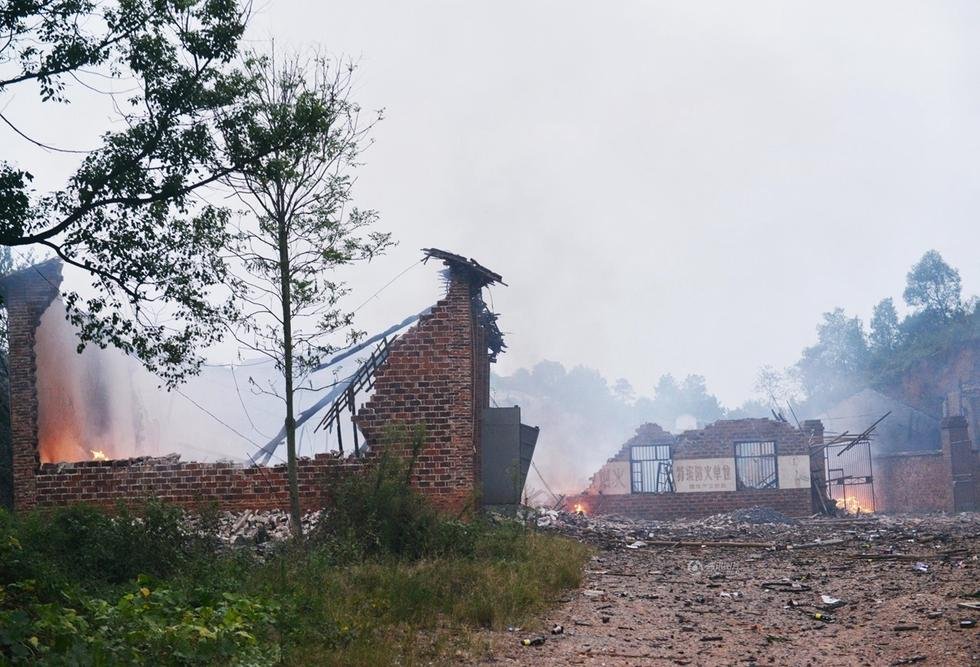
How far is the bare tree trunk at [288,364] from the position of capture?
34.6ft

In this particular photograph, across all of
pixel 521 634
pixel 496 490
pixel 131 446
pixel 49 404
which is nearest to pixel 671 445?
pixel 496 490

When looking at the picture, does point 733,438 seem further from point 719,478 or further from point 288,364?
point 288,364

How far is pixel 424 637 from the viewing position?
24.1ft

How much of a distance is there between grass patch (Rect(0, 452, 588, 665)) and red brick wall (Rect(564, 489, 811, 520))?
16.7 metres

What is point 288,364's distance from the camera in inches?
419

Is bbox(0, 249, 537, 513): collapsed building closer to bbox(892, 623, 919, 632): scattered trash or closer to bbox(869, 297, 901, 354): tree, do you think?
bbox(892, 623, 919, 632): scattered trash

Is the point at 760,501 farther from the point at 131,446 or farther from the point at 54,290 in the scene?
the point at 54,290

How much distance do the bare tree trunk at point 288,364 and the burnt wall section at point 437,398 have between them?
2.95m

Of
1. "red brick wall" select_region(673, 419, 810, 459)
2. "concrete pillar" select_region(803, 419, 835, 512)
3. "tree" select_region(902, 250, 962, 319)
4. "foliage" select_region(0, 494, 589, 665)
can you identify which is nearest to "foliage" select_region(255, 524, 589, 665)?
"foliage" select_region(0, 494, 589, 665)

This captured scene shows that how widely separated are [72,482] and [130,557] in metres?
5.40

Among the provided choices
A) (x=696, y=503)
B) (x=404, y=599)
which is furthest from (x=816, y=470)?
(x=404, y=599)

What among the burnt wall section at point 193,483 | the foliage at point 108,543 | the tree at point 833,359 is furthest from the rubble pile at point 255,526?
the tree at point 833,359

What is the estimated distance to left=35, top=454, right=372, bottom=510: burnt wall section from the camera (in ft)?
44.1

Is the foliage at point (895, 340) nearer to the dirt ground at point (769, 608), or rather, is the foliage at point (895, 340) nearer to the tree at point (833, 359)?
the tree at point (833, 359)
